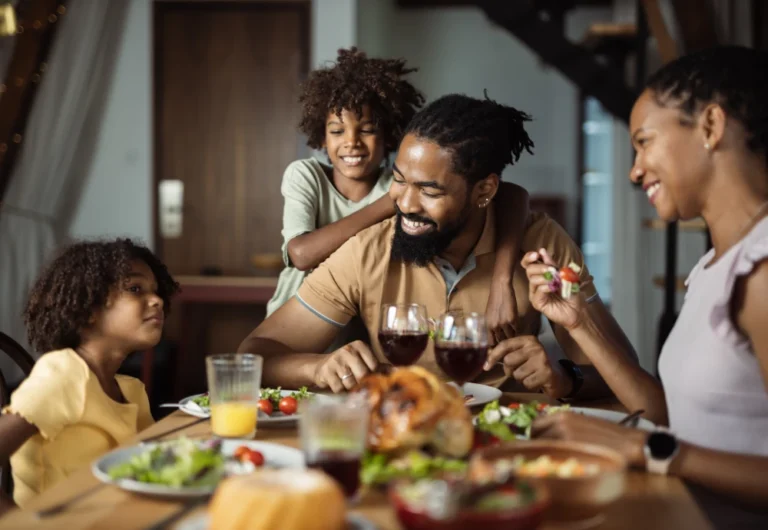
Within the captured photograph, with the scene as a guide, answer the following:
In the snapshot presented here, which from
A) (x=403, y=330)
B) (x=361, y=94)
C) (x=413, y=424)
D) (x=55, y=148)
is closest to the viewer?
(x=413, y=424)

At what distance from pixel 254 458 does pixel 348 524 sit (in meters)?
0.32

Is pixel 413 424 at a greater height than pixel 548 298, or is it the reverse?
pixel 548 298

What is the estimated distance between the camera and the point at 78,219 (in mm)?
6164

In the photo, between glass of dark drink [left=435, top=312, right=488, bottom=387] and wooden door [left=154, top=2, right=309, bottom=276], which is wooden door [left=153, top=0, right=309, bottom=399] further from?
glass of dark drink [left=435, top=312, right=488, bottom=387]

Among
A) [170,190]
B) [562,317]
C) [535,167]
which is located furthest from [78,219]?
[562,317]

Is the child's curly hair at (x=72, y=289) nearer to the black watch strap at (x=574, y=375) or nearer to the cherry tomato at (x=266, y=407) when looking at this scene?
the cherry tomato at (x=266, y=407)

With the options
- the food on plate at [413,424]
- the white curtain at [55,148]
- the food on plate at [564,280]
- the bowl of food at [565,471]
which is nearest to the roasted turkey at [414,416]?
the food on plate at [413,424]

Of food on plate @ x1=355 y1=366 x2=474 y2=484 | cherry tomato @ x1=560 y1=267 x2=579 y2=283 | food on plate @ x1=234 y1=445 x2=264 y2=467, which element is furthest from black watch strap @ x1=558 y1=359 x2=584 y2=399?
food on plate @ x1=234 y1=445 x2=264 y2=467

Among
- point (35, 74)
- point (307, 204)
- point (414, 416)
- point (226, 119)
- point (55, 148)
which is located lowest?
point (414, 416)

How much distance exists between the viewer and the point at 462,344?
1588 millimetres

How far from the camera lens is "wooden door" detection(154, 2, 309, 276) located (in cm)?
607

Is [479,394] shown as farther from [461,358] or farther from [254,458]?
[254,458]

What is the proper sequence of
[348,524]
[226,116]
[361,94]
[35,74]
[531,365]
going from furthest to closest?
[226,116]
[35,74]
[361,94]
[531,365]
[348,524]

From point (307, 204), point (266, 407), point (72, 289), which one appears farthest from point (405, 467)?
point (307, 204)
